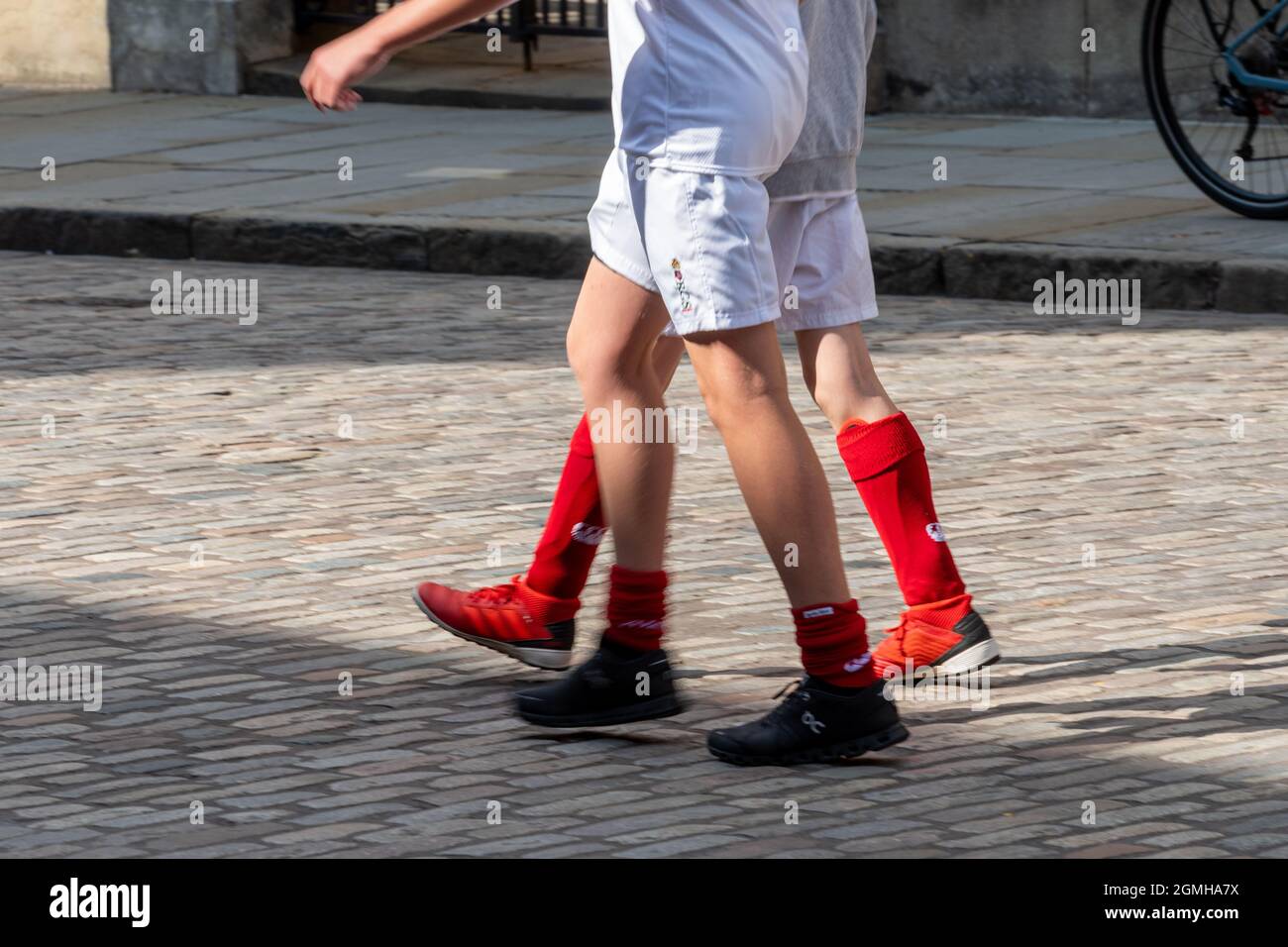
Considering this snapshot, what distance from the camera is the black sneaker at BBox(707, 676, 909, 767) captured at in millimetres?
4184

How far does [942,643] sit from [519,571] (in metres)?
1.22

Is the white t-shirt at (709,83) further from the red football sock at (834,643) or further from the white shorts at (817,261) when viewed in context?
the red football sock at (834,643)

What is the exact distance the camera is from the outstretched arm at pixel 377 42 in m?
4.08

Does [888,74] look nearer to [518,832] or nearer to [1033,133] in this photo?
[1033,133]

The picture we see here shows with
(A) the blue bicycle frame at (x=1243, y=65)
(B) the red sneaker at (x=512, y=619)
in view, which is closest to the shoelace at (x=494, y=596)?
(B) the red sneaker at (x=512, y=619)

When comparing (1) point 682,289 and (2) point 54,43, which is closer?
(1) point 682,289

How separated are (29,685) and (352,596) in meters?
0.86

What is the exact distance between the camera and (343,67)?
163 inches

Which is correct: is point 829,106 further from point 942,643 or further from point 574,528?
point 942,643

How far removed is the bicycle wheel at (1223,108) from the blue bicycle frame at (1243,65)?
2 centimetres

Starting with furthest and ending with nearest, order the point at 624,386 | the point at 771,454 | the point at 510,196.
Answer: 1. the point at 510,196
2. the point at 624,386
3. the point at 771,454

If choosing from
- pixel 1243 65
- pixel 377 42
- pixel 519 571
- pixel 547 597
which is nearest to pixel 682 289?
pixel 377 42

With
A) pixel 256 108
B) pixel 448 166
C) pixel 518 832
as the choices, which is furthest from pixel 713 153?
pixel 256 108

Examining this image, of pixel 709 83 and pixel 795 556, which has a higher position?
pixel 709 83
